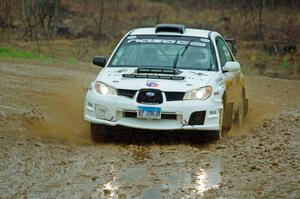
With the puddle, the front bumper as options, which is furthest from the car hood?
the puddle

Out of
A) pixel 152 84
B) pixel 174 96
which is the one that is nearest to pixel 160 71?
pixel 152 84

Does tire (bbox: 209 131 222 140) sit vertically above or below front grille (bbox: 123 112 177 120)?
below

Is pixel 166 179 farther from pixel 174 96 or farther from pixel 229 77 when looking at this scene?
pixel 229 77

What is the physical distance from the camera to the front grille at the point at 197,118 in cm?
955

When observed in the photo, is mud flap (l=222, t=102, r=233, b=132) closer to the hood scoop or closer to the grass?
the hood scoop

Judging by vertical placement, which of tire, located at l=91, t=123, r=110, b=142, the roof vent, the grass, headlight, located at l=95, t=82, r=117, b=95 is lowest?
the grass

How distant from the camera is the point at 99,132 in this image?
10.0m

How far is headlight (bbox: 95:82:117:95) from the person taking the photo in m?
9.72

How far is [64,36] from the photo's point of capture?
Answer: 97.8 ft

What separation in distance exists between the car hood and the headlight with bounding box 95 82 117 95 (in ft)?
0.17

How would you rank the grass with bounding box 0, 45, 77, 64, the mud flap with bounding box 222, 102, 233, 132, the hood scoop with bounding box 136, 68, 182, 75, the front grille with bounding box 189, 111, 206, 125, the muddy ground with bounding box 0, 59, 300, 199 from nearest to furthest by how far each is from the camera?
the muddy ground with bounding box 0, 59, 300, 199
the front grille with bounding box 189, 111, 206, 125
the hood scoop with bounding box 136, 68, 182, 75
the mud flap with bounding box 222, 102, 233, 132
the grass with bounding box 0, 45, 77, 64

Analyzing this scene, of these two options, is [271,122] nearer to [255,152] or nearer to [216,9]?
[255,152]

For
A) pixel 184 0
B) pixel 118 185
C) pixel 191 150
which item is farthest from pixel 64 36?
pixel 118 185

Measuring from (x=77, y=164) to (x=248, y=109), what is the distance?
6125mm
